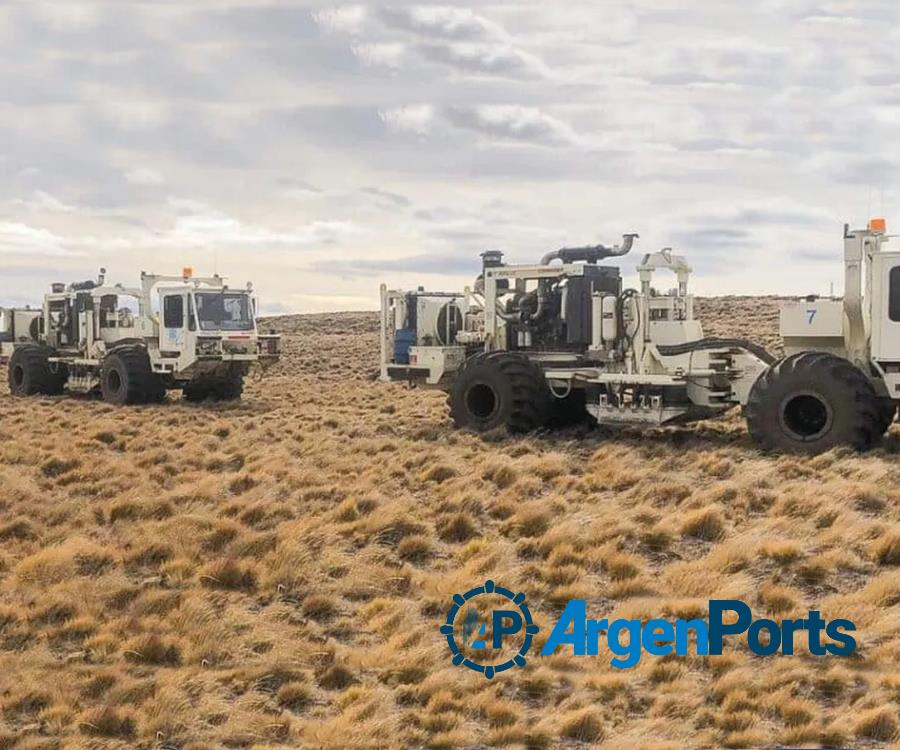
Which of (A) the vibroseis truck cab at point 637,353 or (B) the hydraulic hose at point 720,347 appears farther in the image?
(B) the hydraulic hose at point 720,347

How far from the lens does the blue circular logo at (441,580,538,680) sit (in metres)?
8.24

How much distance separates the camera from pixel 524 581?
981 cm

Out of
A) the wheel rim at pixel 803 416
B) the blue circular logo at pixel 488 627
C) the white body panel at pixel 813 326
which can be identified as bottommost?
the blue circular logo at pixel 488 627

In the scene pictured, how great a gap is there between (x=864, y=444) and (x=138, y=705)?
10.0m

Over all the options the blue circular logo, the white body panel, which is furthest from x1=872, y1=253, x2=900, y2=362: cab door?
the blue circular logo

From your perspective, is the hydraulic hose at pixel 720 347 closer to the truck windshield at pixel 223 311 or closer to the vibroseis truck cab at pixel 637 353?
the vibroseis truck cab at pixel 637 353

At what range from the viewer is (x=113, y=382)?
25984 millimetres

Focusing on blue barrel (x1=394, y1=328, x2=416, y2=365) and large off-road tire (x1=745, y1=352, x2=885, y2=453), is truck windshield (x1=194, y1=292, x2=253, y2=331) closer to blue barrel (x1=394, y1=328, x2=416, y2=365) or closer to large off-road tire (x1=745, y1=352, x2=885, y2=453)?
blue barrel (x1=394, y1=328, x2=416, y2=365)

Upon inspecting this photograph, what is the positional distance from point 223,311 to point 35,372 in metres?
6.30

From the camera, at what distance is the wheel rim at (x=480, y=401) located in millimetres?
18188

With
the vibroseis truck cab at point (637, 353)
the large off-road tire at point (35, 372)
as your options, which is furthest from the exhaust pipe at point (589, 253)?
the large off-road tire at point (35, 372)

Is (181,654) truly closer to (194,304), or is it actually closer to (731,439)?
(731,439)

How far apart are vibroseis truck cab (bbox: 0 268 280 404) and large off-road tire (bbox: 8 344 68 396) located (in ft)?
0.08

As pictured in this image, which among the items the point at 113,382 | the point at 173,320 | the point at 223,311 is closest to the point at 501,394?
the point at 223,311
